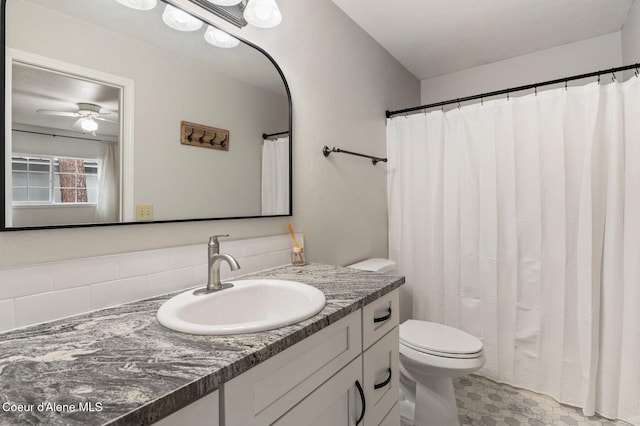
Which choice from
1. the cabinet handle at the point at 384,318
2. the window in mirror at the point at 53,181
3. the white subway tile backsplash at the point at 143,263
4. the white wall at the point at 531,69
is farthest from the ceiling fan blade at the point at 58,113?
the white wall at the point at 531,69

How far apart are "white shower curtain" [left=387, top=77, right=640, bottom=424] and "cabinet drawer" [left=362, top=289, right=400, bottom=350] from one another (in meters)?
1.08

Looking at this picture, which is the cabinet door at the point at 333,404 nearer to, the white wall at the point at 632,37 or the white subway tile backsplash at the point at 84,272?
the white subway tile backsplash at the point at 84,272

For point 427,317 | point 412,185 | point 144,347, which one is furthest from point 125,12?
point 427,317

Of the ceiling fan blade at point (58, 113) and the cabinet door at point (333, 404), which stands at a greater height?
the ceiling fan blade at point (58, 113)

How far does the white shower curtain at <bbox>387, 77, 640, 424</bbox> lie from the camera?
64.5 inches

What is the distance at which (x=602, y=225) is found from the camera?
1.69 metres

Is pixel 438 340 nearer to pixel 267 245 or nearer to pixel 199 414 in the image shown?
pixel 267 245

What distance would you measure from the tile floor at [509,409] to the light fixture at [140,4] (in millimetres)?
2288

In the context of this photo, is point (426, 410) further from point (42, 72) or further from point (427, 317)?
point (42, 72)

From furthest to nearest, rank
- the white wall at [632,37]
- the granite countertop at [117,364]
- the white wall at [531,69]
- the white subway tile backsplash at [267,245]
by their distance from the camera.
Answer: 1. the white wall at [531,69]
2. the white wall at [632,37]
3. the white subway tile backsplash at [267,245]
4. the granite countertop at [117,364]

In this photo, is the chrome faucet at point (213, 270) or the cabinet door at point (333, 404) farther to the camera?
the chrome faucet at point (213, 270)

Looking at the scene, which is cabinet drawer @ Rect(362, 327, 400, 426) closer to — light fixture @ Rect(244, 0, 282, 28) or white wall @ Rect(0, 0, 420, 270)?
white wall @ Rect(0, 0, 420, 270)

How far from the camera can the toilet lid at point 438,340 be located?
1.53m

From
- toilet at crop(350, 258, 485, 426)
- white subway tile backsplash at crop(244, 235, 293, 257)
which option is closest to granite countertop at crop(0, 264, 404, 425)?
white subway tile backsplash at crop(244, 235, 293, 257)
